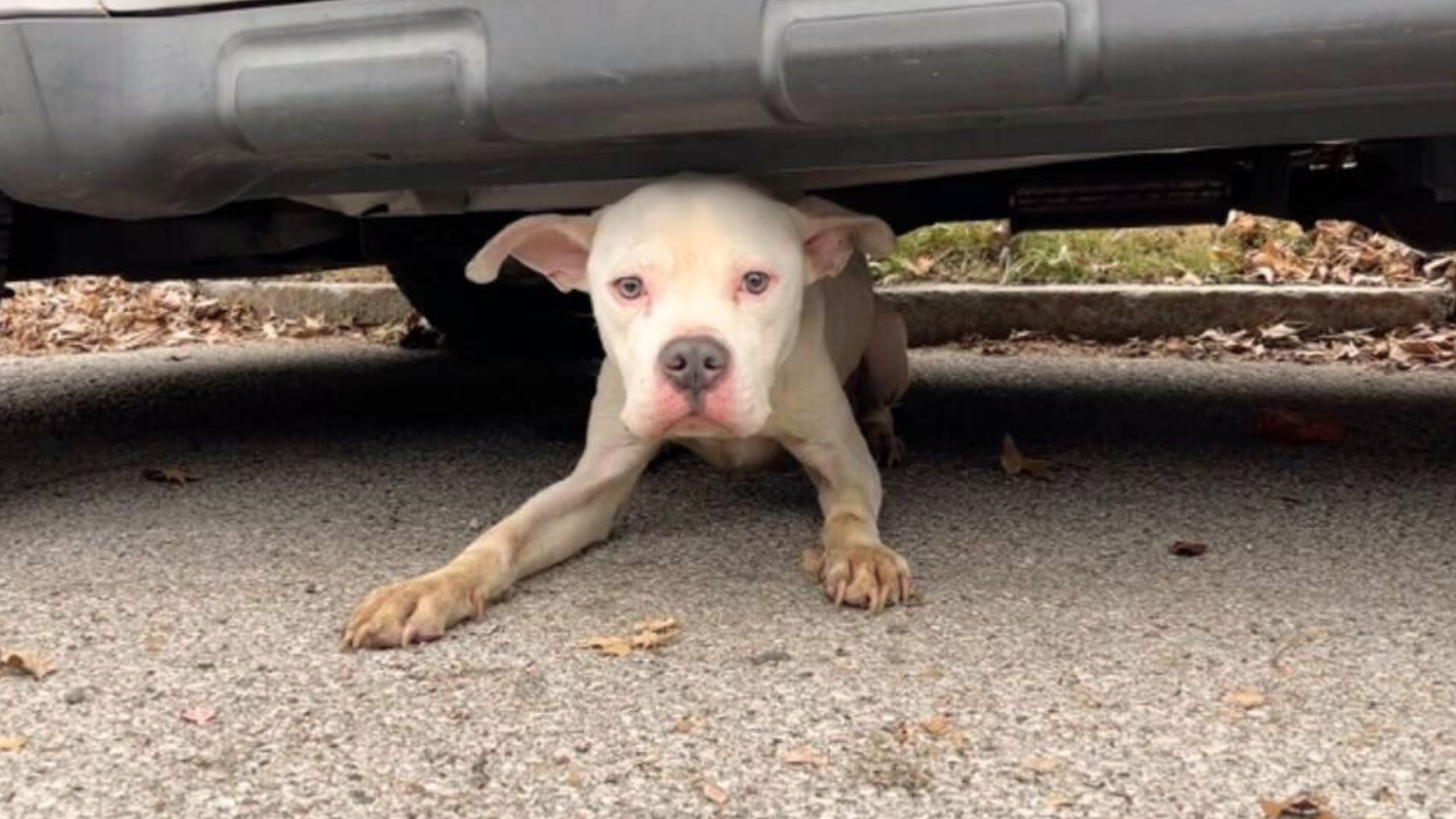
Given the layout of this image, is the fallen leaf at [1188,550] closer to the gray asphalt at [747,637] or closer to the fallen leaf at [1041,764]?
the gray asphalt at [747,637]

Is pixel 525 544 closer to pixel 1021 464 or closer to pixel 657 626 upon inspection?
pixel 657 626

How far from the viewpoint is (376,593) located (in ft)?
7.39

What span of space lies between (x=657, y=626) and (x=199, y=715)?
24.4 inches

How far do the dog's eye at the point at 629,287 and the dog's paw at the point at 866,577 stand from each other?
0.50m

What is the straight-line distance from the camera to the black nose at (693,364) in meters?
2.22

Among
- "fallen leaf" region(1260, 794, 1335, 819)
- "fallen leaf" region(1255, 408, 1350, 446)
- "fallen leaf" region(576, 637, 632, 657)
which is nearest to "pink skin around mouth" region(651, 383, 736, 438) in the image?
"fallen leaf" region(576, 637, 632, 657)

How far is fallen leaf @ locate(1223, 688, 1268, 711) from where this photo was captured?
1888 mm

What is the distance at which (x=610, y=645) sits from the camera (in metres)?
2.14

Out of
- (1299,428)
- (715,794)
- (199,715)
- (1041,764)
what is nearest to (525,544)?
(199,715)

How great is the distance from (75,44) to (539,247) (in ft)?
2.49

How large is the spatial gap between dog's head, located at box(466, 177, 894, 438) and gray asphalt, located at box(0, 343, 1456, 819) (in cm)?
31

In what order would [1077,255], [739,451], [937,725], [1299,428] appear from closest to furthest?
[937,725] → [739,451] → [1299,428] → [1077,255]

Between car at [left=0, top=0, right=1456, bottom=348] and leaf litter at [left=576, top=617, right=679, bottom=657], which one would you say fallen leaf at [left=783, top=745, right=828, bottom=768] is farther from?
car at [left=0, top=0, right=1456, bottom=348]

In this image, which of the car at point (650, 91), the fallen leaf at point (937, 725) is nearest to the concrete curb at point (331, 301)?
the car at point (650, 91)
